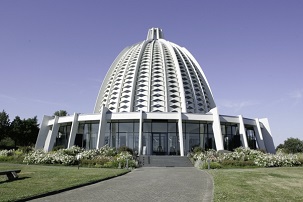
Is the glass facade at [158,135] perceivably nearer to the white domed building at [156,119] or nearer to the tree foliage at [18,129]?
the white domed building at [156,119]

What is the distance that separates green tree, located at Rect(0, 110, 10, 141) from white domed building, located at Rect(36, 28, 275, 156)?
19.4m

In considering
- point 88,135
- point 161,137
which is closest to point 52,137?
point 88,135

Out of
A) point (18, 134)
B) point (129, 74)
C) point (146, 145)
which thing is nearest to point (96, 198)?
point (146, 145)

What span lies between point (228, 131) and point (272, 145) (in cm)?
952

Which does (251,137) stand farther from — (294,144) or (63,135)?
(63,135)

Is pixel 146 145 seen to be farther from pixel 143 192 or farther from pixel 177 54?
pixel 177 54

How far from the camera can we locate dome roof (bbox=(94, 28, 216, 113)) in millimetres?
53906

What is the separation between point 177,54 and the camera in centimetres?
6750

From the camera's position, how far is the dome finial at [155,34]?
82.4 m

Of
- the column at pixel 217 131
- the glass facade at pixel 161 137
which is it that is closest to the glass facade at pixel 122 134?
the glass facade at pixel 161 137

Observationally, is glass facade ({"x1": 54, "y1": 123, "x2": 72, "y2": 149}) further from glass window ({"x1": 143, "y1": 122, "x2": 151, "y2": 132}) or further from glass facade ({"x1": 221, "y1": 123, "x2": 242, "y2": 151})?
glass facade ({"x1": 221, "y1": 123, "x2": 242, "y2": 151})

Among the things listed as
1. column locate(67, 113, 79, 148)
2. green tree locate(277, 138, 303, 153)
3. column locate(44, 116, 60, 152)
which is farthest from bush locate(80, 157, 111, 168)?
green tree locate(277, 138, 303, 153)

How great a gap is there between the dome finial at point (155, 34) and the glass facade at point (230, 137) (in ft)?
153

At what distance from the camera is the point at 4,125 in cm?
6219
